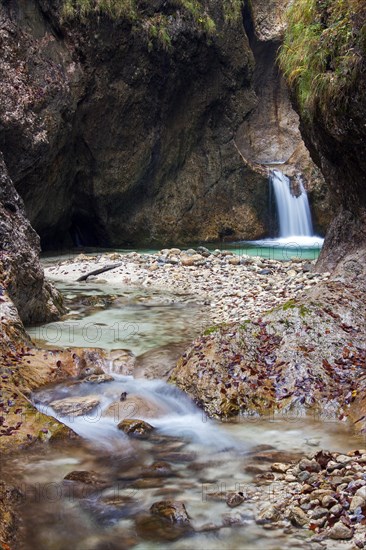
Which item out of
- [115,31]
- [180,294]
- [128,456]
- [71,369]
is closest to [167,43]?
[115,31]

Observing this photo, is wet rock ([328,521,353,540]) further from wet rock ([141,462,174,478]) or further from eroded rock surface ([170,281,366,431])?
eroded rock surface ([170,281,366,431])

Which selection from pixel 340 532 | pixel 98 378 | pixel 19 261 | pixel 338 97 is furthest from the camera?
pixel 19 261

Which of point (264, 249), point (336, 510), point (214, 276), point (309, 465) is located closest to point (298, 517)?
point (336, 510)

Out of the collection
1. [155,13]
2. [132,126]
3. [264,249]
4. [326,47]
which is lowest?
[264,249]

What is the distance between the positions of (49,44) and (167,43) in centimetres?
410

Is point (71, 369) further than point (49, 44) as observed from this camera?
No

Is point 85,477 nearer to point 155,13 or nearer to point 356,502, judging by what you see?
point 356,502

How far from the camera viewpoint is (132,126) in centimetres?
1969

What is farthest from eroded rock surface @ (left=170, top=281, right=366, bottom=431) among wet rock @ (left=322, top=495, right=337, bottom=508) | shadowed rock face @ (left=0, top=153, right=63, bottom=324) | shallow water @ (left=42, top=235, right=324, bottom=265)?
shallow water @ (left=42, top=235, right=324, bottom=265)

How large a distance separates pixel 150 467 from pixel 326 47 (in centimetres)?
567

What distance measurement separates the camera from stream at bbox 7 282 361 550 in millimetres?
3557

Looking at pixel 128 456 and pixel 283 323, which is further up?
pixel 283 323

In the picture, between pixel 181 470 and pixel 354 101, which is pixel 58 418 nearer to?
pixel 181 470

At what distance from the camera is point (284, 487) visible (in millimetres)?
3982
